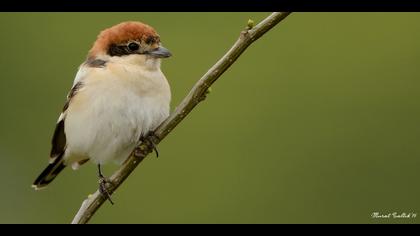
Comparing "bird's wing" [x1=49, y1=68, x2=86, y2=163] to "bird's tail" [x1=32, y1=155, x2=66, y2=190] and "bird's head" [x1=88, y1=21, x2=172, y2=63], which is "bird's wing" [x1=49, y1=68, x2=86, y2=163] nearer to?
"bird's tail" [x1=32, y1=155, x2=66, y2=190]

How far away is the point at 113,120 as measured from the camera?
4.61 m

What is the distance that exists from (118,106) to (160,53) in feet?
1.27

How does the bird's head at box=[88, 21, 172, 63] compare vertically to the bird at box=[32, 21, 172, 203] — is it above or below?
above

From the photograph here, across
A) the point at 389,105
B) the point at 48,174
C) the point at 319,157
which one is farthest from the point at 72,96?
the point at 389,105

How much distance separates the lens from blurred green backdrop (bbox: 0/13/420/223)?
689 cm

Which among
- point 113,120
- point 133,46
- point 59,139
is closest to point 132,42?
point 133,46

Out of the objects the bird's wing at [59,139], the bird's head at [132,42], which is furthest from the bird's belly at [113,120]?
the bird's head at [132,42]

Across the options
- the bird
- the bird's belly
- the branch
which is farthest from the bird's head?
the branch

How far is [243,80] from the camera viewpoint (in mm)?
7527

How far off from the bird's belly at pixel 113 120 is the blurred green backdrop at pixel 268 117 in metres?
2.02

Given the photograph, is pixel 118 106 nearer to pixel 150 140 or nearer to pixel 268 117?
pixel 150 140

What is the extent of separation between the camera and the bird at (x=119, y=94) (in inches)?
181

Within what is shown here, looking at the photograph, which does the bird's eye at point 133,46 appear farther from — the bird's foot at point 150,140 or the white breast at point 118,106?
the bird's foot at point 150,140
